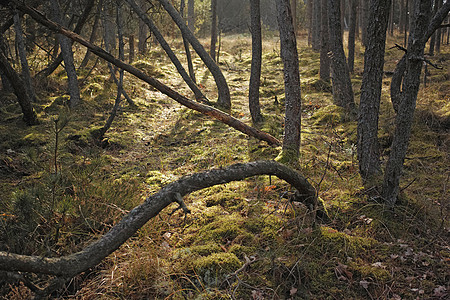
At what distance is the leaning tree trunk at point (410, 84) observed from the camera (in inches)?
136

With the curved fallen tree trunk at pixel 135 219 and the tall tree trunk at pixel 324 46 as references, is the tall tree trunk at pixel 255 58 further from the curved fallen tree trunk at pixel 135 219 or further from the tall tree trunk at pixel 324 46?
the curved fallen tree trunk at pixel 135 219

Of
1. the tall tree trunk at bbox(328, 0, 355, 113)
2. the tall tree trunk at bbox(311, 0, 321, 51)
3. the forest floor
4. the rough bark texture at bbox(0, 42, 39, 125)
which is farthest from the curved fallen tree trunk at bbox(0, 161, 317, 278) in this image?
the tall tree trunk at bbox(311, 0, 321, 51)

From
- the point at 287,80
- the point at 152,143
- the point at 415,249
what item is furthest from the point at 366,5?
the point at 415,249

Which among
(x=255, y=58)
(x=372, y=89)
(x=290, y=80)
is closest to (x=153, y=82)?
(x=290, y=80)

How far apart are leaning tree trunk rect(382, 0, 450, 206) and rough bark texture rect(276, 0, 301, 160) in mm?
2110

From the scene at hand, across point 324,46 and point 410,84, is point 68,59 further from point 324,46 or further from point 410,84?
point 410,84

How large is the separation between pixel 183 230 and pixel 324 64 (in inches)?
A: 386

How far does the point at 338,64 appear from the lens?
8734 millimetres

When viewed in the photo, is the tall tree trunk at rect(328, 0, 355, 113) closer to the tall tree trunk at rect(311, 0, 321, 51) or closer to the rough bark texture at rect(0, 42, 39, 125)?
the rough bark texture at rect(0, 42, 39, 125)

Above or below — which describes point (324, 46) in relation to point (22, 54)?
below

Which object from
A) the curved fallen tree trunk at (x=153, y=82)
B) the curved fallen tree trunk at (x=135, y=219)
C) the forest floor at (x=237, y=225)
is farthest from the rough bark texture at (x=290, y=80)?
the curved fallen tree trunk at (x=135, y=219)

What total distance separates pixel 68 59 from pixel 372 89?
8437mm

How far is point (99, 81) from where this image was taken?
1123 centimetres

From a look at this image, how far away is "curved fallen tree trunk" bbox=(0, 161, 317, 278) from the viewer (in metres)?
2.42
